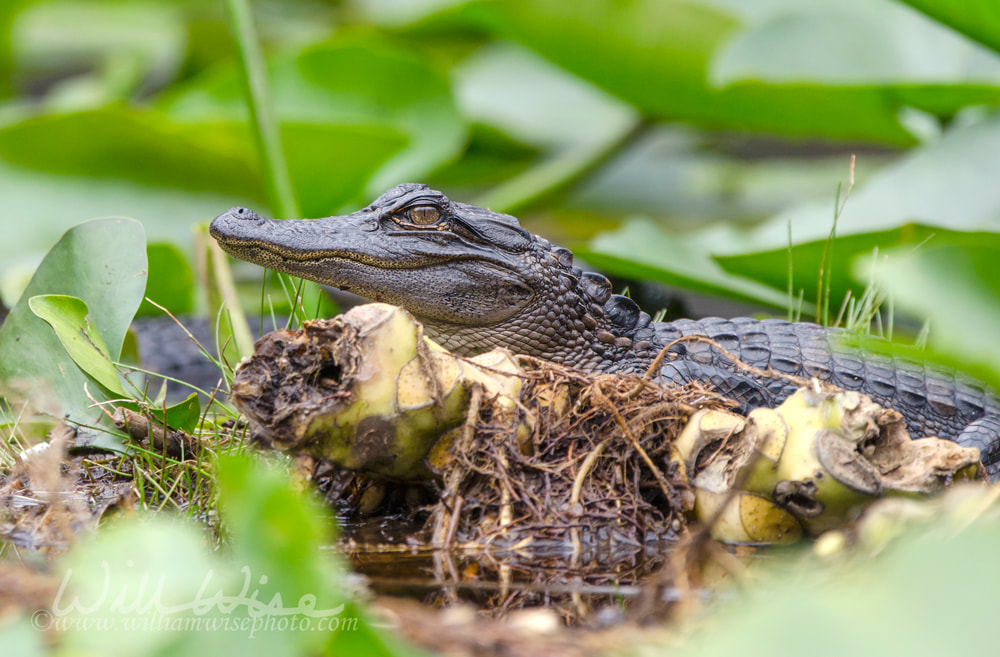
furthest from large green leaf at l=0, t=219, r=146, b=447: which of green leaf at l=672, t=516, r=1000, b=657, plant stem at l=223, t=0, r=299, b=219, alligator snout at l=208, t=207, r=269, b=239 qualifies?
green leaf at l=672, t=516, r=1000, b=657

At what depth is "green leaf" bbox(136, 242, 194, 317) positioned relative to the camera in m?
3.32

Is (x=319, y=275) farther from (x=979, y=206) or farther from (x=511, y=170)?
(x=511, y=170)

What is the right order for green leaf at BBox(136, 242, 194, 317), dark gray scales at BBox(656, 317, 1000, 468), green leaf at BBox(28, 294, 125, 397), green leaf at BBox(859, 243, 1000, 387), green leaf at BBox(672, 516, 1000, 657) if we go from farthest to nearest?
green leaf at BBox(136, 242, 194, 317) < dark gray scales at BBox(656, 317, 1000, 468) < green leaf at BBox(28, 294, 125, 397) < green leaf at BBox(859, 243, 1000, 387) < green leaf at BBox(672, 516, 1000, 657)

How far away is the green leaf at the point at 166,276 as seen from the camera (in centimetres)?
332

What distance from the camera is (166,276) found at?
11.5ft

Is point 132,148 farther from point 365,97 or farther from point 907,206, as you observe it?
point 907,206

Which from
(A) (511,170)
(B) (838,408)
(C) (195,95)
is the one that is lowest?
(A) (511,170)

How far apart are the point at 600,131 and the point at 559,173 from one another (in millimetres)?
798

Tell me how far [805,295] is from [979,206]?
801 millimetres

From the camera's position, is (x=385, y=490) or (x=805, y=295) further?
(x=805, y=295)

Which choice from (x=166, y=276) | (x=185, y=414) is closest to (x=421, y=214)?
(x=185, y=414)

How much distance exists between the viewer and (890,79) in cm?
441

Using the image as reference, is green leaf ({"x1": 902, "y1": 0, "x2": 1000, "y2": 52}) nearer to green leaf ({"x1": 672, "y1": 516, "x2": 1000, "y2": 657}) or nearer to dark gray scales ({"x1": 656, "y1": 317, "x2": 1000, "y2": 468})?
dark gray scales ({"x1": 656, "y1": 317, "x2": 1000, "y2": 468})

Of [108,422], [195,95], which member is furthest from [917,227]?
[195,95]
